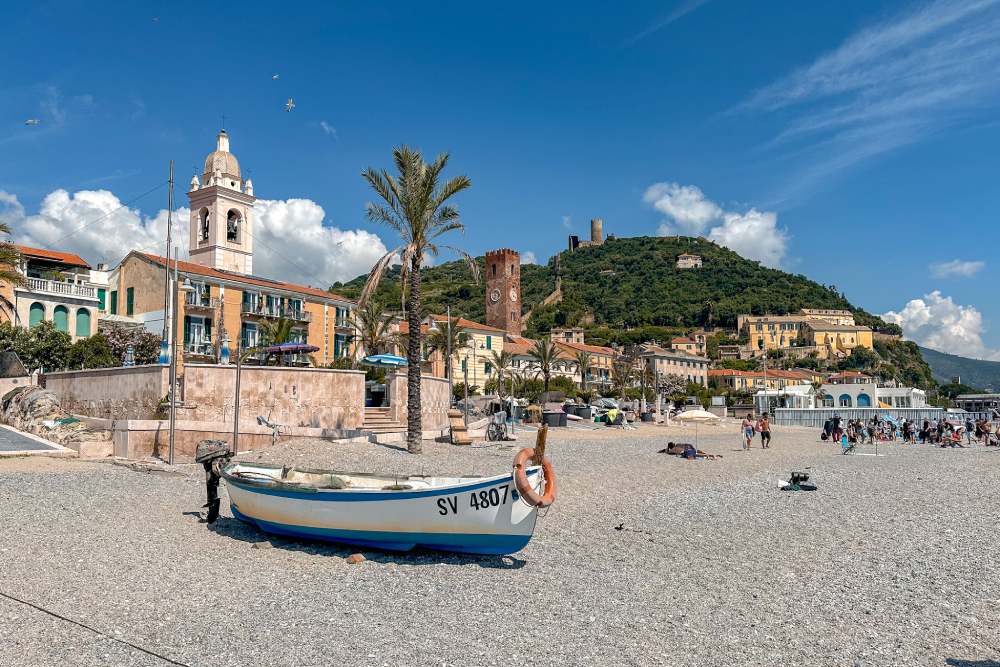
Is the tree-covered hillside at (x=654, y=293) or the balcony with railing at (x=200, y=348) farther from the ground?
the tree-covered hillside at (x=654, y=293)

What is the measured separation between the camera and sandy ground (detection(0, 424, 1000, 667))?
7.56m

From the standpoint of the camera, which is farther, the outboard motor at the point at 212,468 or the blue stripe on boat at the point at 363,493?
the outboard motor at the point at 212,468

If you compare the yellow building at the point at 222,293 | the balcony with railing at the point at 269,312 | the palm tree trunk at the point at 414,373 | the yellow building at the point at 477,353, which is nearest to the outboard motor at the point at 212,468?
the palm tree trunk at the point at 414,373

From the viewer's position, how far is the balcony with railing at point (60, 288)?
3481 centimetres

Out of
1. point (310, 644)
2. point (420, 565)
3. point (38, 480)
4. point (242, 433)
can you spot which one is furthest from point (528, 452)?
point (242, 433)

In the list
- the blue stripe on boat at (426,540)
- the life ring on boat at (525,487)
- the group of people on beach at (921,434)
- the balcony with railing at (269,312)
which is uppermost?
the balcony with railing at (269,312)

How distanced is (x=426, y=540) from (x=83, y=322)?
3223 cm

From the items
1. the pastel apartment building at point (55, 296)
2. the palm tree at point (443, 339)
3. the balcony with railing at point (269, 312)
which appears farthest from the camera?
the palm tree at point (443, 339)

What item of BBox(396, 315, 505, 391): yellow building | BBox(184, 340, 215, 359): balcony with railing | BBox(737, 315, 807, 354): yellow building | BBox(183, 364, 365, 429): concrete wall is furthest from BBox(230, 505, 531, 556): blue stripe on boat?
BBox(737, 315, 807, 354): yellow building

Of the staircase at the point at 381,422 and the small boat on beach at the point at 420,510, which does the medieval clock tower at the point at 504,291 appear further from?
the small boat on beach at the point at 420,510

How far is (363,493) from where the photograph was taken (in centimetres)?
1128

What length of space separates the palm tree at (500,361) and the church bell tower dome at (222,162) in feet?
82.2

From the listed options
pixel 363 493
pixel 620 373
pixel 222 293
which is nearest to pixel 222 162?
pixel 222 293

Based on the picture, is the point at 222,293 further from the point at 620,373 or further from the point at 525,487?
the point at 620,373
